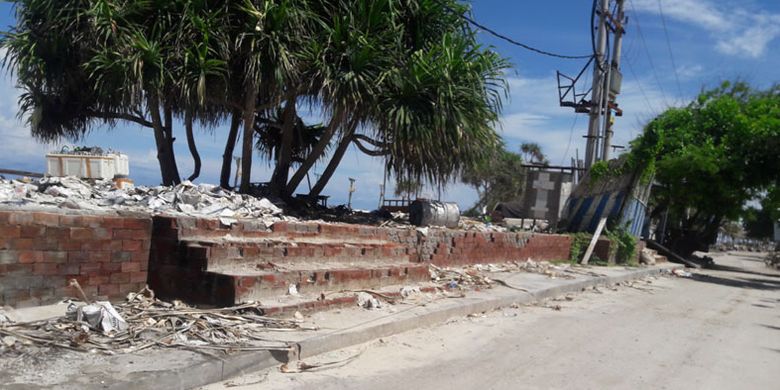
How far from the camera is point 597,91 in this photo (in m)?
20.6

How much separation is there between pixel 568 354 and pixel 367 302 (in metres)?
2.38

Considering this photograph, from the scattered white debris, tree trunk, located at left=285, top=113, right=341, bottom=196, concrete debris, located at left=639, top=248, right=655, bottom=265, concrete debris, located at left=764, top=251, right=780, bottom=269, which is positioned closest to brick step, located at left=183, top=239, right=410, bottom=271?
tree trunk, located at left=285, top=113, right=341, bottom=196

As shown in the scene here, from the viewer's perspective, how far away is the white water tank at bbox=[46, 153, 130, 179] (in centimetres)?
1079

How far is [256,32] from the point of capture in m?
9.71

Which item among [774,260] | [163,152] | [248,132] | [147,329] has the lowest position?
[147,329]

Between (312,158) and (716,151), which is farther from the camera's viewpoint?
(716,151)

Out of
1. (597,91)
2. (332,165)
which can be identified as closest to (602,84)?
(597,91)

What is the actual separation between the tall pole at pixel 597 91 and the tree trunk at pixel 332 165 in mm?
10226

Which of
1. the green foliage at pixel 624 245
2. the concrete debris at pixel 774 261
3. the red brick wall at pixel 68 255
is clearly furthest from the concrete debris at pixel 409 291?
the concrete debris at pixel 774 261

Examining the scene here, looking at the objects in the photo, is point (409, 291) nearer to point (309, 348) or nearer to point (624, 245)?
point (309, 348)

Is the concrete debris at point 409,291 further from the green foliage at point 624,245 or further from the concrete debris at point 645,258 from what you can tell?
the concrete debris at point 645,258

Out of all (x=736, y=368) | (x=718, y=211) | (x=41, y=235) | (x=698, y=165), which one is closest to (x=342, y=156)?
(x=41, y=235)

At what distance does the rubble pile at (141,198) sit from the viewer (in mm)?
7242

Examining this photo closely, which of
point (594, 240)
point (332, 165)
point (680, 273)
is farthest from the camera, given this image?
point (680, 273)
